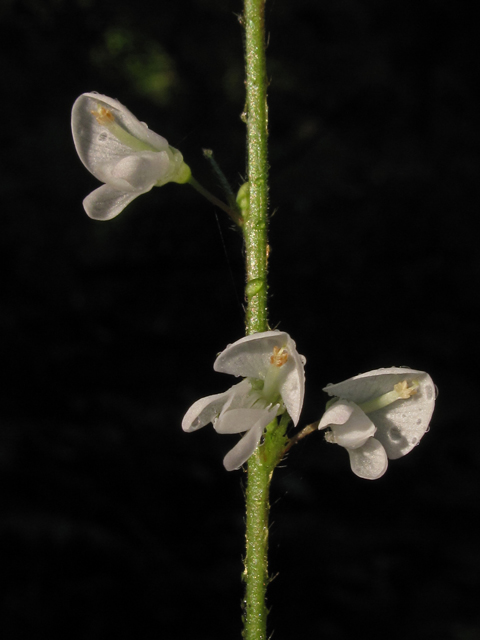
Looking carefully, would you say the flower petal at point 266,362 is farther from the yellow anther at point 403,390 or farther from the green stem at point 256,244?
the yellow anther at point 403,390

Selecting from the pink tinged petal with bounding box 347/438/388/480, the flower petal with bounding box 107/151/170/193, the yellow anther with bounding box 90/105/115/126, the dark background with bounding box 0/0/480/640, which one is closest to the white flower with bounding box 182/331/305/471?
the pink tinged petal with bounding box 347/438/388/480

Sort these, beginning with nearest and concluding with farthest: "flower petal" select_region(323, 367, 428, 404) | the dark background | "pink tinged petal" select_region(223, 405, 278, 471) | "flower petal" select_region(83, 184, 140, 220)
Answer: "pink tinged petal" select_region(223, 405, 278, 471) → "flower petal" select_region(323, 367, 428, 404) → "flower petal" select_region(83, 184, 140, 220) → the dark background

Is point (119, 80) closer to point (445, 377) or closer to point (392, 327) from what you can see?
point (392, 327)

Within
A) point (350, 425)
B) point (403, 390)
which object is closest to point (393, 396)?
point (403, 390)

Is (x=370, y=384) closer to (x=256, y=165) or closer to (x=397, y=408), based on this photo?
(x=397, y=408)

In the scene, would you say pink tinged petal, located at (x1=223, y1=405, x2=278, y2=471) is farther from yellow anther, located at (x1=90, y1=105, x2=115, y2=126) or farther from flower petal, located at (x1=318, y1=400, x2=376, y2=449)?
yellow anther, located at (x1=90, y1=105, x2=115, y2=126)

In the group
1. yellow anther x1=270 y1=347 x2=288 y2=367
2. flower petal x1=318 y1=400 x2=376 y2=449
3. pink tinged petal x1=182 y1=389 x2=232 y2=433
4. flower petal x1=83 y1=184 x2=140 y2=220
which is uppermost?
flower petal x1=83 y1=184 x2=140 y2=220

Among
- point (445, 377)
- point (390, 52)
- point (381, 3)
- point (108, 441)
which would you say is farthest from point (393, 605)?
point (381, 3)
